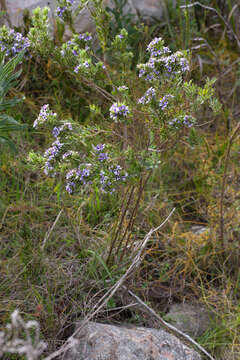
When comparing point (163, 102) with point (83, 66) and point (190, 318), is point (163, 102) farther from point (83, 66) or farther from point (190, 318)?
point (190, 318)

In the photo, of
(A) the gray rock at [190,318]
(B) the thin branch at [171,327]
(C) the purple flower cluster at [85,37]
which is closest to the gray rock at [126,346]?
(B) the thin branch at [171,327]

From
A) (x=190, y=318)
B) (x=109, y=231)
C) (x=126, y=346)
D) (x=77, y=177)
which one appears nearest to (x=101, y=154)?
(x=77, y=177)

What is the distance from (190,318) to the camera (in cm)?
223

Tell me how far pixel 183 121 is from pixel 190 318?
109 cm

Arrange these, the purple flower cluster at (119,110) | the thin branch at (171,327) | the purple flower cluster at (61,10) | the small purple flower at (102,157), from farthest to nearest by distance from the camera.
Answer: the purple flower cluster at (61,10)
the thin branch at (171,327)
the small purple flower at (102,157)
the purple flower cluster at (119,110)

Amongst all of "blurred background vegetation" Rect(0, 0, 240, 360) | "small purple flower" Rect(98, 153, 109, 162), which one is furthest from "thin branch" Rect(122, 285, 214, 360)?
"small purple flower" Rect(98, 153, 109, 162)

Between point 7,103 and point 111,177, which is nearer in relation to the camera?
point 111,177

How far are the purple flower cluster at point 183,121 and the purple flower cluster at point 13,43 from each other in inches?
34.2

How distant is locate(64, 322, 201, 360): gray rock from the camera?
1703 millimetres

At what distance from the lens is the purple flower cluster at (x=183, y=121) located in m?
1.77

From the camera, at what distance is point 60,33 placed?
3.08m

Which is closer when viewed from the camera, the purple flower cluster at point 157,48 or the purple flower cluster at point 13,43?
the purple flower cluster at point 157,48

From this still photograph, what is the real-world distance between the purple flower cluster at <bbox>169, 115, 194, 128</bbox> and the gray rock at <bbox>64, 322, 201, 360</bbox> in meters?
0.92

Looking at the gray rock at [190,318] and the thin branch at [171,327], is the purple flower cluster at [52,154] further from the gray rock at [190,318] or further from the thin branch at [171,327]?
the gray rock at [190,318]
